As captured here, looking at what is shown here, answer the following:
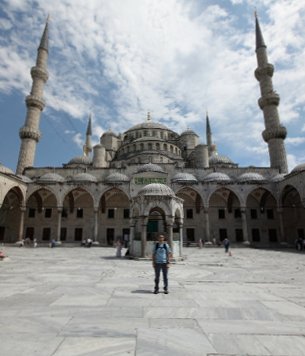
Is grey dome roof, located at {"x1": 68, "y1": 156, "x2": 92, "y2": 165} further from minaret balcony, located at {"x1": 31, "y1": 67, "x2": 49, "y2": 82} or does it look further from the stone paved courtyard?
the stone paved courtyard

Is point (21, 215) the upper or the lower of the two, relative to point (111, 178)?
lower

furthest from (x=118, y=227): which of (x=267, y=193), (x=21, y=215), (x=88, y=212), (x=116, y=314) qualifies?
(x=116, y=314)

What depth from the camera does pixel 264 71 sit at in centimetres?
3092

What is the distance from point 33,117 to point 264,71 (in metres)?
28.9

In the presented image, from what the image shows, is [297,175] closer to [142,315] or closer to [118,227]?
[118,227]

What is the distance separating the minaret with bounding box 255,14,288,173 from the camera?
29312mm

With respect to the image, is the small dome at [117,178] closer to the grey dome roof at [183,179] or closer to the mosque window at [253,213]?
the grey dome roof at [183,179]

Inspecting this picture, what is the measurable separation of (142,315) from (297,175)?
22623 millimetres

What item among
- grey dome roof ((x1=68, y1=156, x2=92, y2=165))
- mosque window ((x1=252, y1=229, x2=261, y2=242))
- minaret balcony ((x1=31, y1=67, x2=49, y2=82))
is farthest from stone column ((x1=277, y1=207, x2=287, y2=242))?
minaret balcony ((x1=31, y1=67, x2=49, y2=82))

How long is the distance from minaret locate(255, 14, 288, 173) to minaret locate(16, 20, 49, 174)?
2711cm

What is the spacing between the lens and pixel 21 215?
25.0 m

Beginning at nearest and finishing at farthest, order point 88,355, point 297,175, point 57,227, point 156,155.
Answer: point 88,355 → point 297,175 → point 57,227 → point 156,155

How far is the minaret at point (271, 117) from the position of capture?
29.3 meters

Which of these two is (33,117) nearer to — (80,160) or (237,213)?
(80,160)
